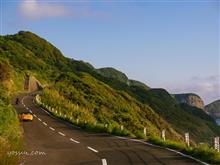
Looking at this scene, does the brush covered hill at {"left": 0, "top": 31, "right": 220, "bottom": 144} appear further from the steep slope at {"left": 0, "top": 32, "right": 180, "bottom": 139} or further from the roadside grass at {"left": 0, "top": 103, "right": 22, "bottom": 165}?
the roadside grass at {"left": 0, "top": 103, "right": 22, "bottom": 165}

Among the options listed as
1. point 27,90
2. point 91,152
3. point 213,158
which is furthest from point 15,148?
point 27,90

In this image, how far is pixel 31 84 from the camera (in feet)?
347

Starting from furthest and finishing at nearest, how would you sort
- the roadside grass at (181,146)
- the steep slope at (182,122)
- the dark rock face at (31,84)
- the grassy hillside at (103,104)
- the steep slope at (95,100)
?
the steep slope at (182,122)
the dark rock face at (31,84)
the steep slope at (95,100)
the grassy hillside at (103,104)
the roadside grass at (181,146)

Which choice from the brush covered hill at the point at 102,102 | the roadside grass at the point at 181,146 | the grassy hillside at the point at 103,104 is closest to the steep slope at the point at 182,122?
the brush covered hill at the point at 102,102

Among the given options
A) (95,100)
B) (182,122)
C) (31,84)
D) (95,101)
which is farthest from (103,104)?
(182,122)

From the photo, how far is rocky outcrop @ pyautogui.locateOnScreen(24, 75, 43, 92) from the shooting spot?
103050mm

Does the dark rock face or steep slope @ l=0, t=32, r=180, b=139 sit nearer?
steep slope @ l=0, t=32, r=180, b=139

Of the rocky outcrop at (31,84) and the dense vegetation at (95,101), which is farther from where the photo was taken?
the rocky outcrop at (31,84)

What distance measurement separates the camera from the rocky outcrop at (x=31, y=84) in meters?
103

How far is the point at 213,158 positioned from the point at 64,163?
4723 millimetres

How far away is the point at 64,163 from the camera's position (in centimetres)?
1484

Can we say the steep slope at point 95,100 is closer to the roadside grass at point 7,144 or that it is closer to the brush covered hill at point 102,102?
the brush covered hill at point 102,102

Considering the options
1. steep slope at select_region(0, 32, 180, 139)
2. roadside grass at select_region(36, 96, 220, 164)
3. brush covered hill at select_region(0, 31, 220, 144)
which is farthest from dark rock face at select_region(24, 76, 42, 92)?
roadside grass at select_region(36, 96, 220, 164)

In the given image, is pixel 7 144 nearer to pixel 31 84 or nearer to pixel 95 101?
pixel 95 101
